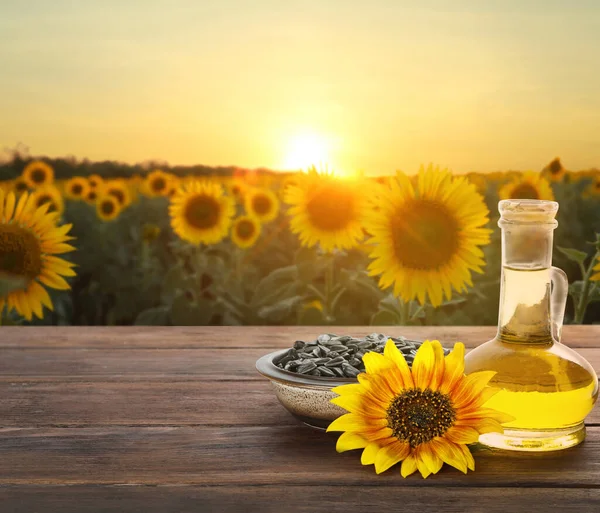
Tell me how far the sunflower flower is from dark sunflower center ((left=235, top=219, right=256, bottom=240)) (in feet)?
7.16

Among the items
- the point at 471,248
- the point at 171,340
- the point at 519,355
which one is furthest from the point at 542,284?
the point at 471,248

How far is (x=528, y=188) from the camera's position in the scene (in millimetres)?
2527

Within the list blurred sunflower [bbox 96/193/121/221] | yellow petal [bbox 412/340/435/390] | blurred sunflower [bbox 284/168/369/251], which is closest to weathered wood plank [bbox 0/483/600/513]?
yellow petal [bbox 412/340/435/390]

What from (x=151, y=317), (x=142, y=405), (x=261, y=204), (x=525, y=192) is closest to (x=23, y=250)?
(x=142, y=405)

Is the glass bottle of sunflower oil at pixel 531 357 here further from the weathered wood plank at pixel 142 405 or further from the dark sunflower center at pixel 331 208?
the dark sunflower center at pixel 331 208

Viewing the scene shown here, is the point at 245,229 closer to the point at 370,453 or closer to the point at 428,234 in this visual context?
the point at 428,234

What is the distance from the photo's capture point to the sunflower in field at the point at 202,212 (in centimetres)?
271

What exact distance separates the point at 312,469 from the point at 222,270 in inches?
82.2

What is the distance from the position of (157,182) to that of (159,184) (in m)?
0.01

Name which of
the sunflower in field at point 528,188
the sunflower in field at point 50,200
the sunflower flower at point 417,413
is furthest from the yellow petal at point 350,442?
the sunflower in field at point 50,200

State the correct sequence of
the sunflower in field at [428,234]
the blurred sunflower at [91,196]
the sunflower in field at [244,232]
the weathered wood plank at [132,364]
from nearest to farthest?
the weathered wood plank at [132,364]
the sunflower in field at [428,234]
the sunflower in field at [244,232]
the blurred sunflower at [91,196]

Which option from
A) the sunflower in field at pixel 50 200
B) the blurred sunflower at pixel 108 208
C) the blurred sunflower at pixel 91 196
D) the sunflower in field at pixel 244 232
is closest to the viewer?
the sunflower in field at pixel 244 232

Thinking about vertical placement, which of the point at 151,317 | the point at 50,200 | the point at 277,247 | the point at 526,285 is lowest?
the point at 151,317

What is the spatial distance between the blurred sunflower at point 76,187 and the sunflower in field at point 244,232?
162cm
